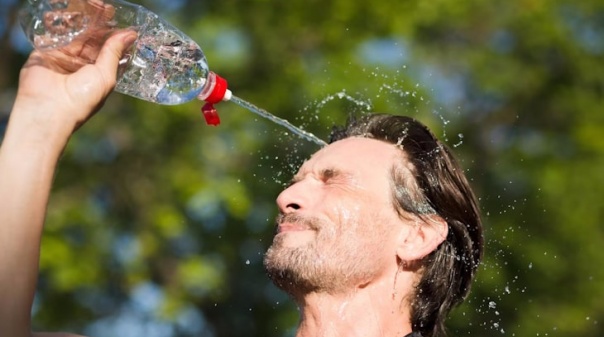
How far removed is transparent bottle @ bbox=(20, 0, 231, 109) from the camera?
2951 mm

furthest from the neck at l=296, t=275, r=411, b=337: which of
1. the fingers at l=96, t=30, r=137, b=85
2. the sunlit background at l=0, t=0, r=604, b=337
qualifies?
the sunlit background at l=0, t=0, r=604, b=337

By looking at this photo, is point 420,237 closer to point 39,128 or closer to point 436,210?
point 436,210

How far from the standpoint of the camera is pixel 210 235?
10.4 metres

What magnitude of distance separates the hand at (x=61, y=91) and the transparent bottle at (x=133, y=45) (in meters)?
0.08

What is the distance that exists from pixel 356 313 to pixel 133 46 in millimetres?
1149

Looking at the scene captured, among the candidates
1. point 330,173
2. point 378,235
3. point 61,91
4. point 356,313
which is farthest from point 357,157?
point 61,91

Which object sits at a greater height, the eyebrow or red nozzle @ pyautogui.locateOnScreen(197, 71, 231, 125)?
red nozzle @ pyautogui.locateOnScreen(197, 71, 231, 125)

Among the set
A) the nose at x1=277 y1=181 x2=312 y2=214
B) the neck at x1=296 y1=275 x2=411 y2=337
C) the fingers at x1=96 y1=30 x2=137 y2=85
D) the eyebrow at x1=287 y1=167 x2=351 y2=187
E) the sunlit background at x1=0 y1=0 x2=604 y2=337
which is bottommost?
the sunlit background at x1=0 y1=0 x2=604 y2=337

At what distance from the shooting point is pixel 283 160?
10.0m

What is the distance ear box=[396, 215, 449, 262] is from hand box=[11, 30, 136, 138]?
1367 mm

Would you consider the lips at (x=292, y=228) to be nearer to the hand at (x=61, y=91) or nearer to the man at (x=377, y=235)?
the man at (x=377, y=235)

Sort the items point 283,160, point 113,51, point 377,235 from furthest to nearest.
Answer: point 283,160
point 377,235
point 113,51

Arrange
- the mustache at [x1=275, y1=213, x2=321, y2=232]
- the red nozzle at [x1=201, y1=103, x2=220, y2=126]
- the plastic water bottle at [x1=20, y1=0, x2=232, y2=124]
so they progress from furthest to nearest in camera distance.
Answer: the mustache at [x1=275, y1=213, x2=321, y2=232]
the red nozzle at [x1=201, y1=103, x2=220, y2=126]
the plastic water bottle at [x1=20, y1=0, x2=232, y2=124]

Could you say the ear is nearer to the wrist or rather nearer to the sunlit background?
the wrist
